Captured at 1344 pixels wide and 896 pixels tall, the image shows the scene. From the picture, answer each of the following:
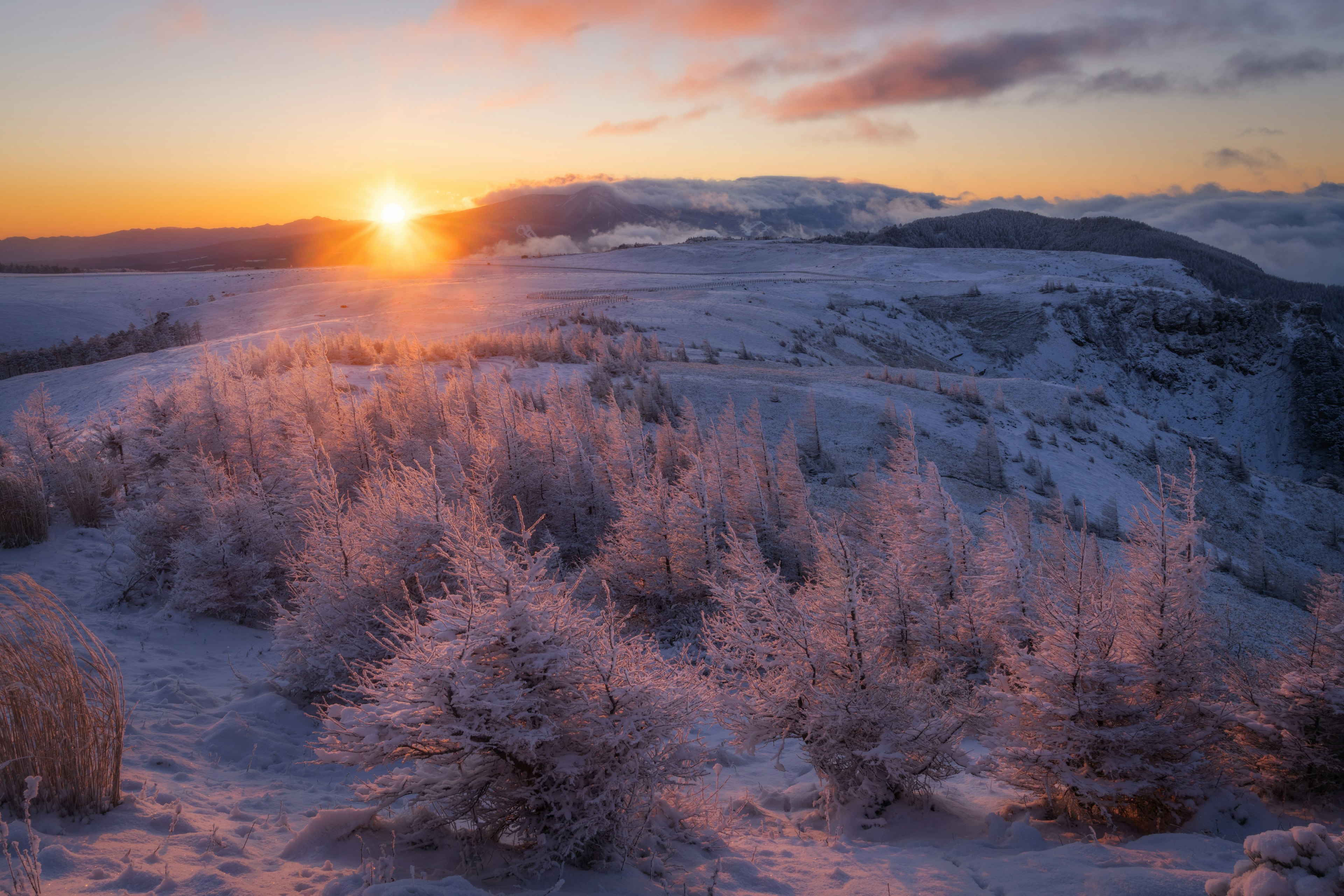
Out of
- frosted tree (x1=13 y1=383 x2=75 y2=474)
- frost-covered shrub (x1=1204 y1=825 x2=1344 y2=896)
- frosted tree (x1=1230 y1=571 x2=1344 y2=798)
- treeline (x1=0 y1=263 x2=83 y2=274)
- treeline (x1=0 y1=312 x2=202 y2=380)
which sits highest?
treeline (x1=0 y1=263 x2=83 y2=274)

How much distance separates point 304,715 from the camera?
22.8 ft

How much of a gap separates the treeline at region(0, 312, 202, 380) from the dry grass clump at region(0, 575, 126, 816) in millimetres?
32997

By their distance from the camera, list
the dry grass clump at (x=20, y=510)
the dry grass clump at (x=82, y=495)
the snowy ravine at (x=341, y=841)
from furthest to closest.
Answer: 1. the dry grass clump at (x=82, y=495)
2. the dry grass clump at (x=20, y=510)
3. the snowy ravine at (x=341, y=841)

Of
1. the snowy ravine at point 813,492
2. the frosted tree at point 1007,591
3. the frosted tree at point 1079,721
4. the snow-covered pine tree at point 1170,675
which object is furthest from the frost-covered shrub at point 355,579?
the snow-covered pine tree at point 1170,675

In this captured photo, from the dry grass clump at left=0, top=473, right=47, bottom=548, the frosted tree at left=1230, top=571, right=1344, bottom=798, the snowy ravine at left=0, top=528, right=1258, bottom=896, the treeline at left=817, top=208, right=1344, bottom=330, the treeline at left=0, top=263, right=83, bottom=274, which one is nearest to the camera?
the snowy ravine at left=0, top=528, right=1258, bottom=896

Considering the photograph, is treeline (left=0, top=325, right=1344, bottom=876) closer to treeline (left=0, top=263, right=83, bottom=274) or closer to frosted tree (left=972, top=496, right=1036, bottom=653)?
frosted tree (left=972, top=496, right=1036, bottom=653)

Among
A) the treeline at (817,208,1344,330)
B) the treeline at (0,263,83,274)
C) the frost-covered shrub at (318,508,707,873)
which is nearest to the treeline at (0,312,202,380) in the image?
the frost-covered shrub at (318,508,707,873)

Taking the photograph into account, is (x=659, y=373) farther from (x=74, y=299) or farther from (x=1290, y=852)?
(x=74, y=299)

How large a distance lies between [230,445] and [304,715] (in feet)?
27.8

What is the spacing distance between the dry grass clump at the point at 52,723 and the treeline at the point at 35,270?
96016mm

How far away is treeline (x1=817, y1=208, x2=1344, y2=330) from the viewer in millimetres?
91812

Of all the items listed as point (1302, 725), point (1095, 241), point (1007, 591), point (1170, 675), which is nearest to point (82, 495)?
point (1007, 591)

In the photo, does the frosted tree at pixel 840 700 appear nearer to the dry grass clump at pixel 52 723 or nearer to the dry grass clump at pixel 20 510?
the dry grass clump at pixel 52 723

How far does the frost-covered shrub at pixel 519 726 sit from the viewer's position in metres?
4.08
